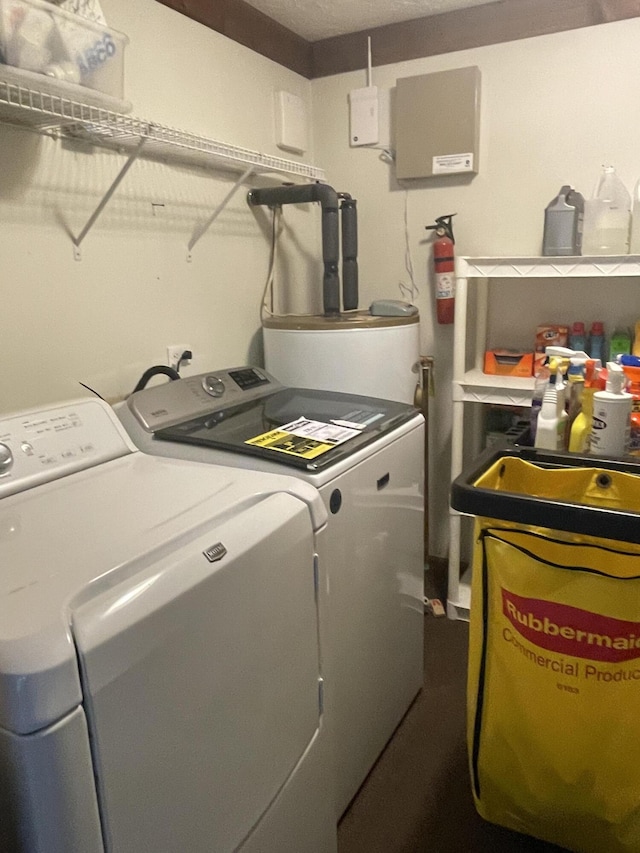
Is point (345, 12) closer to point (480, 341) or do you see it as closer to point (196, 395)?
point (480, 341)

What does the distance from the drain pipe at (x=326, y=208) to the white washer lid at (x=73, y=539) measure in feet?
3.55

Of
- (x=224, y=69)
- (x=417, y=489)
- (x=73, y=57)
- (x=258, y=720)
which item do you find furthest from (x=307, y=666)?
(x=224, y=69)

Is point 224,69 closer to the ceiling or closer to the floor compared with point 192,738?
closer to the ceiling

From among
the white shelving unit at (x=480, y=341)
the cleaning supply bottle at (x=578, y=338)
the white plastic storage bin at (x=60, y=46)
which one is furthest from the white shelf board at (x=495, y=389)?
the white plastic storage bin at (x=60, y=46)

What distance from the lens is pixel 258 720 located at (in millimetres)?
1107

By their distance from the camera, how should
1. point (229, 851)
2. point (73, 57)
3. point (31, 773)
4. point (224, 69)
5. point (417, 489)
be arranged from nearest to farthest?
point (31, 773), point (229, 851), point (73, 57), point (417, 489), point (224, 69)

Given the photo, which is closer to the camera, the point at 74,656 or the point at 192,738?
the point at 74,656

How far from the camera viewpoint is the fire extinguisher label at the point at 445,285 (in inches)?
97.0

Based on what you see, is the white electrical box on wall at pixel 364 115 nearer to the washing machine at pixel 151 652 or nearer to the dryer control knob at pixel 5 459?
the washing machine at pixel 151 652

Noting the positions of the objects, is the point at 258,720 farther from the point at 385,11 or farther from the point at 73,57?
the point at 385,11

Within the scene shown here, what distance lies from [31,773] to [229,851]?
1.55 feet

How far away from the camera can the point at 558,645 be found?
1267mm

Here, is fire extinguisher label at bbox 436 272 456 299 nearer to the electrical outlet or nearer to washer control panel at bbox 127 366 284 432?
washer control panel at bbox 127 366 284 432

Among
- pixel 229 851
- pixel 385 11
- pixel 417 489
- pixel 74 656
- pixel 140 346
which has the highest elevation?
pixel 385 11
